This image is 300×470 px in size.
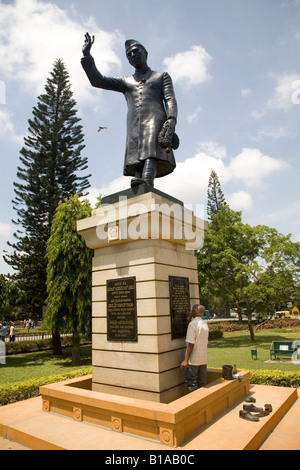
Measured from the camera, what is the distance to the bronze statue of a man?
534 centimetres

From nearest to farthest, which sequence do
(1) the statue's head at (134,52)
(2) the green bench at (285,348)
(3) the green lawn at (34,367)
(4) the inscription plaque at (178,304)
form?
1. (4) the inscription plaque at (178,304)
2. (1) the statue's head at (134,52)
3. (2) the green bench at (285,348)
4. (3) the green lawn at (34,367)

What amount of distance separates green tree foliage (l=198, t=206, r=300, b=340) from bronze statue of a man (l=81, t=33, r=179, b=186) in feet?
49.1

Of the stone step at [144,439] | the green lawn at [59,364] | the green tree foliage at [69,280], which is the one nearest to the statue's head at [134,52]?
the stone step at [144,439]

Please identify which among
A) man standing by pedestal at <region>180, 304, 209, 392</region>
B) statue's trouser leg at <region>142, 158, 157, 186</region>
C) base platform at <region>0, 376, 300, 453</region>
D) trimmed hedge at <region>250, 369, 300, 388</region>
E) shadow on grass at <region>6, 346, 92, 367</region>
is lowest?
shadow on grass at <region>6, 346, 92, 367</region>

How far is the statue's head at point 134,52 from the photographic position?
18.6ft

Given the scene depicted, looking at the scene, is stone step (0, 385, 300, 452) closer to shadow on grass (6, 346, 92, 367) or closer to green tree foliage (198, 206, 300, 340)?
shadow on grass (6, 346, 92, 367)

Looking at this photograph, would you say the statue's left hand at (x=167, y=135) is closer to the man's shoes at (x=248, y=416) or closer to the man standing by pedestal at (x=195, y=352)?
the man standing by pedestal at (x=195, y=352)

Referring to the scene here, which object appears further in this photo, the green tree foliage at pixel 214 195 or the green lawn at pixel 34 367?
the green tree foliage at pixel 214 195

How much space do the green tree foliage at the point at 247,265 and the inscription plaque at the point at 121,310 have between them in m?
15.3

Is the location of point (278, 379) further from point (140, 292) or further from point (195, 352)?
point (140, 292)

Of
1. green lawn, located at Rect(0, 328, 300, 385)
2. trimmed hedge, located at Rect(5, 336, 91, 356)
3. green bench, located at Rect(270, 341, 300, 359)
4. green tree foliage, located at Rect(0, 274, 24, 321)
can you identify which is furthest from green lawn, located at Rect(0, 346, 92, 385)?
green bench, located at Rect(270, 341, 300, 359)

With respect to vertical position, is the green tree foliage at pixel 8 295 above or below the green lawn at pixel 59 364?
above
